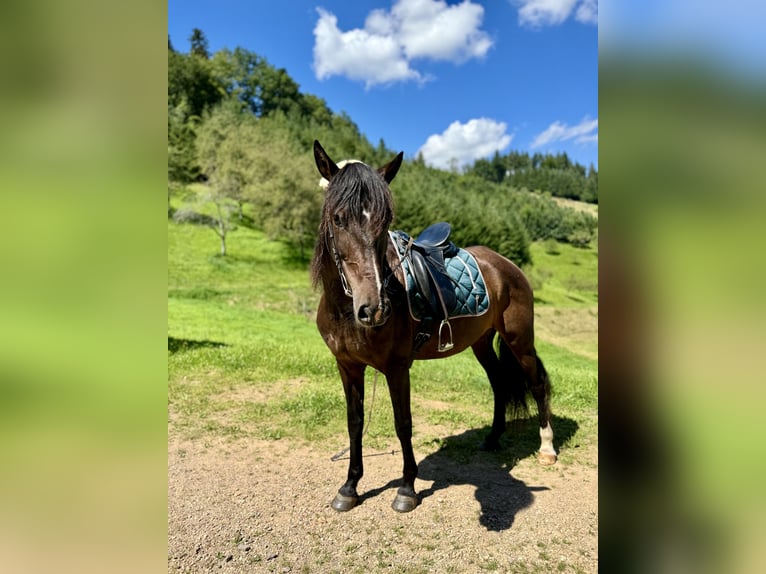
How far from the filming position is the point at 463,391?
7086mm

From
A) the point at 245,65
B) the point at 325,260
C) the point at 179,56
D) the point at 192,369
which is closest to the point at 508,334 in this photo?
the point at 325,260

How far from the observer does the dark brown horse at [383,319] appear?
2.45m

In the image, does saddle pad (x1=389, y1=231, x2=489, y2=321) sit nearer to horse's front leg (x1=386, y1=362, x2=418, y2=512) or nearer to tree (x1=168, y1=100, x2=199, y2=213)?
horse's front leg (x1=386, y1=362, x2=418, y2=512)

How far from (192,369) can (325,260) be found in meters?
5.27

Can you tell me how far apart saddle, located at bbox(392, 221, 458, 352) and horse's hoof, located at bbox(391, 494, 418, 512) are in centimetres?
127

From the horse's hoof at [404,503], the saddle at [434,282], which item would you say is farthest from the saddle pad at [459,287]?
the horse's hoof at [404,503]

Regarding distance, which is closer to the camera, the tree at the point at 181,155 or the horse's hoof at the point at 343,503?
the horse's hoof at the point at 343,503

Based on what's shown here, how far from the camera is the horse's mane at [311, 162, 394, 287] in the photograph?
2467mm

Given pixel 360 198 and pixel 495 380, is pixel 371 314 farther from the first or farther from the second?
pixel 495 380

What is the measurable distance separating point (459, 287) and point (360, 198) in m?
1.73

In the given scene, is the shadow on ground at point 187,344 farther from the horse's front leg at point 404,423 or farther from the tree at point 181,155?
the tree at point 181,155

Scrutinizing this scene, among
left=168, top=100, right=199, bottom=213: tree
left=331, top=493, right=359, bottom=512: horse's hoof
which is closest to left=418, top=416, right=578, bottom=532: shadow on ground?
left=331, top=493, right=359, bottom=512: horse's hoof

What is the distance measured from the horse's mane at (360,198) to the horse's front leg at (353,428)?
1424 millimetres

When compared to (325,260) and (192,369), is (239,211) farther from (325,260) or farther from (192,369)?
(325,260)
